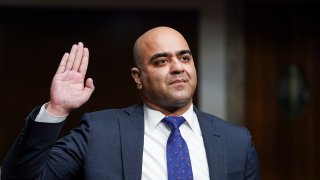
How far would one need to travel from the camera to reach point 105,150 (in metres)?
1.83

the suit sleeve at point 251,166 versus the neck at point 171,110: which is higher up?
the neck at point 171,110

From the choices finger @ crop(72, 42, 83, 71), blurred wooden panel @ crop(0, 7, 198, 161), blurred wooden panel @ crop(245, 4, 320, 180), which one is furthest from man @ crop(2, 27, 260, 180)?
blurred wooden panel @ crop(245, 4, 320, 180)

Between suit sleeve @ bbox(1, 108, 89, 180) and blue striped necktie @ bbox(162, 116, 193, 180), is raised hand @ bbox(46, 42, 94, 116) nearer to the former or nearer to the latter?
suit sleeve @ bbox(1, 108, 89, 180)

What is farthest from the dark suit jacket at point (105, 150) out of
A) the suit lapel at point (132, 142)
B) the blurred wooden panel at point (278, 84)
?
the blurred wooden panel at point (278, 84)

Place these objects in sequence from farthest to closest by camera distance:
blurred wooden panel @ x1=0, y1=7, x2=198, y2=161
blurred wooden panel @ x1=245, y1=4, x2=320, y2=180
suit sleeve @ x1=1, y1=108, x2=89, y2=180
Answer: blurred wooden panel @ x1=245, y1=4, x2=320, y2=180 → blurred wooden panel @ x1=0, y1=7, x2=198, y2=161 → suit sleeve @ x1=1, y1=108, x2=89, y2=180

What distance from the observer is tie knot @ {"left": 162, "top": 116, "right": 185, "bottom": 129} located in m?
1.90

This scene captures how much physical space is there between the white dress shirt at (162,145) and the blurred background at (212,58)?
1947 millimetres

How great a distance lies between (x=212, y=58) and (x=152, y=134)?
209 centimetres

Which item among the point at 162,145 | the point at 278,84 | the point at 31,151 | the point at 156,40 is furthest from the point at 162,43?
the point at 278,84

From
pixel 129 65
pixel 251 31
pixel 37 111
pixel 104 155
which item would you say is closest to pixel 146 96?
pixel 104 155

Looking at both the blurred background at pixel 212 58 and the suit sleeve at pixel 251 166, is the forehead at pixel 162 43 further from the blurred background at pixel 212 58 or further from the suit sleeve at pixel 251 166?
the blurred background at pixel 212 58

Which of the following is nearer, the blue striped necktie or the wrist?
the wrist

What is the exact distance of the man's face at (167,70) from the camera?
6.15 ft

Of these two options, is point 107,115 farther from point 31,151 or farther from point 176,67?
point 31,151
